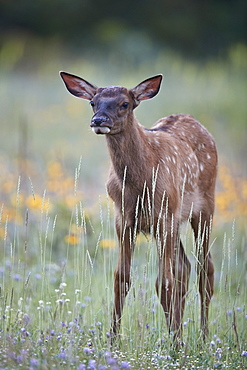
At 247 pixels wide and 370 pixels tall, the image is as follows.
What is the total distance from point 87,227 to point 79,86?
3071 mm

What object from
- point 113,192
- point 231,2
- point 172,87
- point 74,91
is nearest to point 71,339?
point 113,192

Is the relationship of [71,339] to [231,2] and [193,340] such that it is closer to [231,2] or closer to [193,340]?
[193,340]

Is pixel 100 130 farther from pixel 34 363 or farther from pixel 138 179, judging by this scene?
pixel 34 363

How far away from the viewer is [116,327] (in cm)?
591

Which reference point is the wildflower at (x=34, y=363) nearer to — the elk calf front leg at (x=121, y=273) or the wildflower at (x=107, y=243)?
the wildflower at (x=107, y=243)

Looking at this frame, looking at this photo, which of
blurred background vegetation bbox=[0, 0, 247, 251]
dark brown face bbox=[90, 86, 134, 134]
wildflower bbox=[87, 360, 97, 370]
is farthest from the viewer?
blurred background vegetation bbox=[0, 0, 247, 251]

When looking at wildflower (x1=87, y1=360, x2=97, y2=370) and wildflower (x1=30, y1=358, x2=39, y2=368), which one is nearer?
wildflower (x1=30, y1=358, x2=39, y2=368)

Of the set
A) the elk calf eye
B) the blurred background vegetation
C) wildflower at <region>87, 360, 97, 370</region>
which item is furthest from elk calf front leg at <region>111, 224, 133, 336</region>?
the blurred background vegetation

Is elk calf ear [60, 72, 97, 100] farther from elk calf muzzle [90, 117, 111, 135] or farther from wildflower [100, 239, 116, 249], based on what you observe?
wildflower [100, 239, 116, 249]

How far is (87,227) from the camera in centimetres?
941

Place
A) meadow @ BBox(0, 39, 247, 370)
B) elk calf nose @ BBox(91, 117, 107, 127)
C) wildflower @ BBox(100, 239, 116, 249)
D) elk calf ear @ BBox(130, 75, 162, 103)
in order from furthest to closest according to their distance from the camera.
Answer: elk calf ear @ BBox(130, 75, 162, 103), wildflower @ BBox(100, 239, 116, 249), elk calf nose @ BBox(91, 117, 107, 127), meadow @ BBox(0, 39, 247, 370)

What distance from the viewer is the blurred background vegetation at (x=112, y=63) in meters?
15.7

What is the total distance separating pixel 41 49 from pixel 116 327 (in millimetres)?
13801

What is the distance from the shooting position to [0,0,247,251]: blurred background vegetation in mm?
15742
